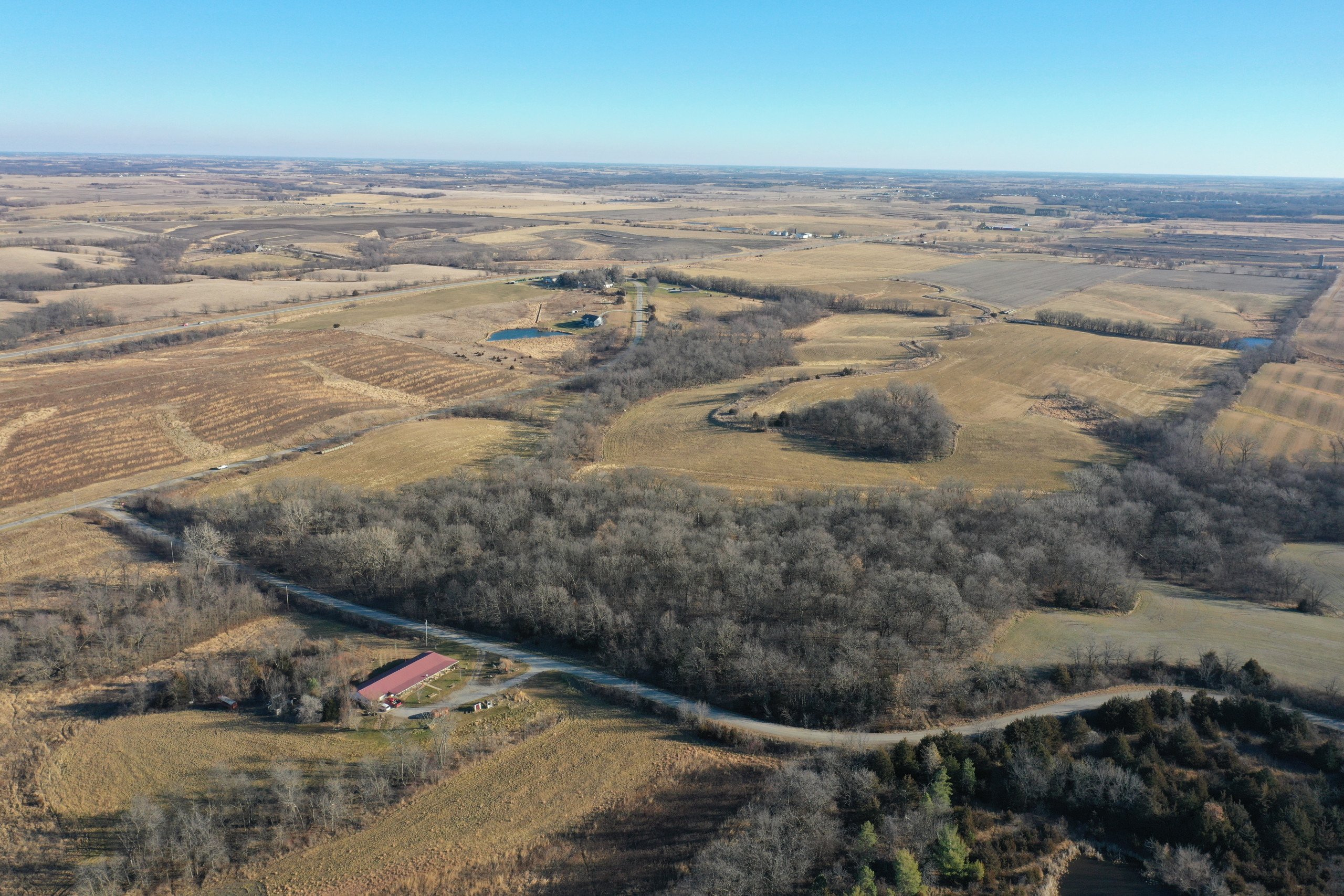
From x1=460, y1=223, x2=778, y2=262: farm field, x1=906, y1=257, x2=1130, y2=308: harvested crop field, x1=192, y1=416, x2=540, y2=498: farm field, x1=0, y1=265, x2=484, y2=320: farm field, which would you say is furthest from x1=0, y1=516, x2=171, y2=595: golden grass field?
x1=460, y1=223, x2=778, y2=262: farm field

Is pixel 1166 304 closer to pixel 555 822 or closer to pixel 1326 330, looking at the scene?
pixel 1326 330

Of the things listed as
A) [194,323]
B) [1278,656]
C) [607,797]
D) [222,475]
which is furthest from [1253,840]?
[194,323]

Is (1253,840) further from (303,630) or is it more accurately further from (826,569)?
(303,630)

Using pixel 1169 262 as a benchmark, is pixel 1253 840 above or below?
below

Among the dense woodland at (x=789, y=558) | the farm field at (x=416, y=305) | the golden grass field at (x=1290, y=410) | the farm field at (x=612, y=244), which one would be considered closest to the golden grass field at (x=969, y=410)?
the dense woodland at (x=789, y=558)

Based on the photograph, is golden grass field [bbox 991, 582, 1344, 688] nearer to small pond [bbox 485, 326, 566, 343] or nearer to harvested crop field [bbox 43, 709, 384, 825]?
harvested crop field [bbox 43, 709, 384, 825]

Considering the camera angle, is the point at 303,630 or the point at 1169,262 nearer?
the point at 303,630

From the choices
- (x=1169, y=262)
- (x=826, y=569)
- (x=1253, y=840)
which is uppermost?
(x=1169, y=262)

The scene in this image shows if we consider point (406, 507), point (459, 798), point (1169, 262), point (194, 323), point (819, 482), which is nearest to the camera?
point (459, 798)
